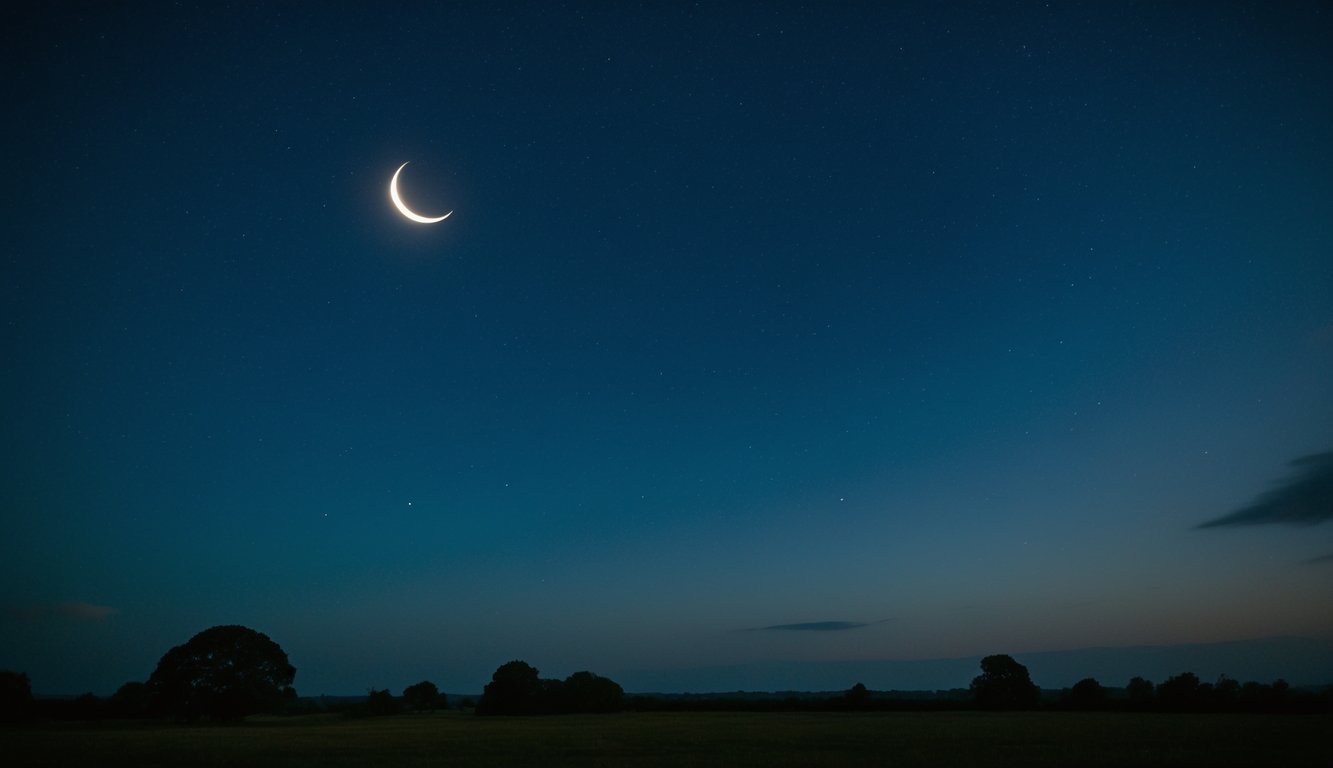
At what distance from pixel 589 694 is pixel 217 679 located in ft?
141

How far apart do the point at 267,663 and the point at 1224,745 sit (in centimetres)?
7962

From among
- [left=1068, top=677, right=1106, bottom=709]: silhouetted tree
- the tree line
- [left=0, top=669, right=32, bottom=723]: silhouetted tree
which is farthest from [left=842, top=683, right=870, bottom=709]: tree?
[left=0, top=669, right=32, bottom=723]: silhouetted tree

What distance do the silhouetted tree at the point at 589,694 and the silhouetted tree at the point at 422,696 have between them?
2812 centimetres

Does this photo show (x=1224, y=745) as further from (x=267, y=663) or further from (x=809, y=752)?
(x=267, y=663)

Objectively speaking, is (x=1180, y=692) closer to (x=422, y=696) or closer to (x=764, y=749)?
(x=764, y=749)

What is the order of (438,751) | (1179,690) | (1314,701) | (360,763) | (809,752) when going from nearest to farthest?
(360,763) < (809,752) < (438,751) < (1314,701) < (1179,690)

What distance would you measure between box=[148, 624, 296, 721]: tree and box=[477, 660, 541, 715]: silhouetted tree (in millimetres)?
26549

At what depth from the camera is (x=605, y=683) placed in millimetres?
97562

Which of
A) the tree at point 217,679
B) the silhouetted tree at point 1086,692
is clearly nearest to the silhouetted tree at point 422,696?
the tree at point 217,679

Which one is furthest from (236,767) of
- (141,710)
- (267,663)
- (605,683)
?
(605,683)

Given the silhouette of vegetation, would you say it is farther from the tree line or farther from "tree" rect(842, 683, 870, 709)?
"tree" rect(842, 683, 870, 709)

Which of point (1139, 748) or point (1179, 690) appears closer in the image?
point (1139, 748)

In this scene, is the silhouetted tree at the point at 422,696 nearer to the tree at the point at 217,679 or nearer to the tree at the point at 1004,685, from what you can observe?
the tree at the point at 217,679

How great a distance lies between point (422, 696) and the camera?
370 ft
